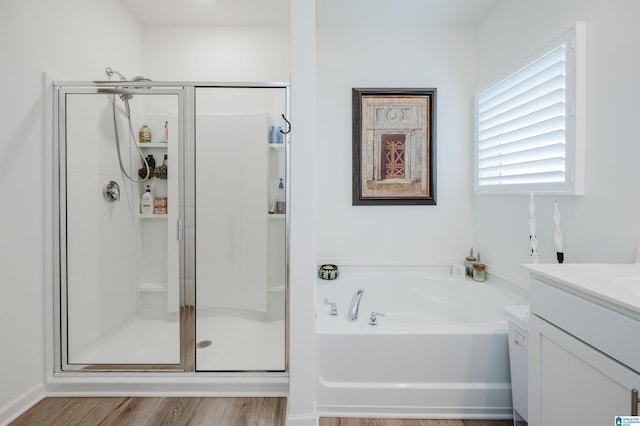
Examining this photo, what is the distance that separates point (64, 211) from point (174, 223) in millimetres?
614

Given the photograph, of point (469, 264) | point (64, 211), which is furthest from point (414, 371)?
point (64, 211)

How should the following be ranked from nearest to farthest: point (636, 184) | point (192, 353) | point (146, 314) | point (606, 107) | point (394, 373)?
point (636, 184) → point (606, 107) → point (394, 373) → point (192, 353) → point (146, 314)

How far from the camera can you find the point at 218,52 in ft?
9.00

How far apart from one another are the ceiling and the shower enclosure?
36.8 inches

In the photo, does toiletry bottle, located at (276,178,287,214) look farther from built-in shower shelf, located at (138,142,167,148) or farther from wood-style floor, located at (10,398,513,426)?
wood-style floor, located at (10,398,513,426)

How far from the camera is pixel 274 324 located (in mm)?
1995

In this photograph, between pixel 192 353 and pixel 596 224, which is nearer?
pixel 596 224

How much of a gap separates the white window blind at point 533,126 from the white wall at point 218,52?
5.58 feet

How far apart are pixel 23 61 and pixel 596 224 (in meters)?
3.01

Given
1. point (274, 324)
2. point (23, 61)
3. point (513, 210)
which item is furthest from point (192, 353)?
point (513, 210)

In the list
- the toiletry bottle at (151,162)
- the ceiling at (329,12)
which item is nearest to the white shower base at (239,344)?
the toiletry bottle at (151,162)

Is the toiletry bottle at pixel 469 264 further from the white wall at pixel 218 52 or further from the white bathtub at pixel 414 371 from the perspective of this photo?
the white wall at pixel 218 52

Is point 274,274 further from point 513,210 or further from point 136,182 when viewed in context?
point 513,210

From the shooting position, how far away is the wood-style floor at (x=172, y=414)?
1605 millimetres
